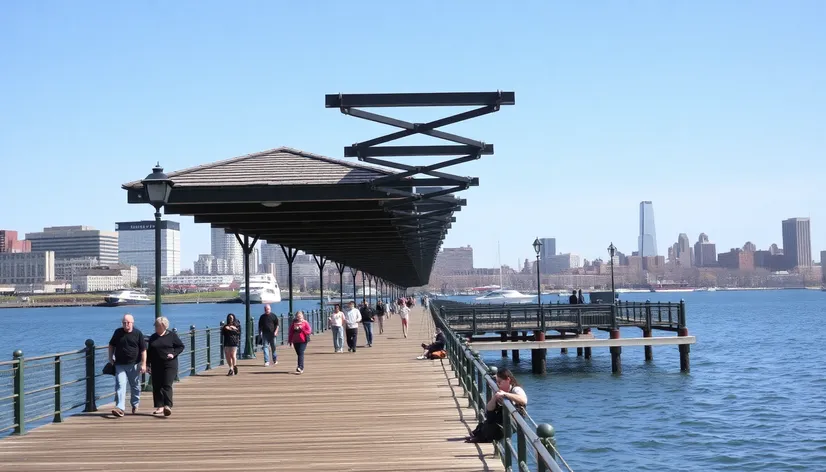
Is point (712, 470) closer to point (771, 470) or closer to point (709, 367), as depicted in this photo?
point (771, 470)

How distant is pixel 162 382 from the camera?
13602 mm

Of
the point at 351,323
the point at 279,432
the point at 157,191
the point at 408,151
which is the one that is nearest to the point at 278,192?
the point at 408,151

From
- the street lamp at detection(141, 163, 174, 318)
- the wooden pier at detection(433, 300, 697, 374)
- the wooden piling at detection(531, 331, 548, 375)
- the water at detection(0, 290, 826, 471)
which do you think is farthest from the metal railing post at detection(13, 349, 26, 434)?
the wooden piling at detection(531, 331, 548, 375)

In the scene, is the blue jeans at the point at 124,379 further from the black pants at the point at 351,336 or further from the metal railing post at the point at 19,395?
the black pants at the point at 351,336

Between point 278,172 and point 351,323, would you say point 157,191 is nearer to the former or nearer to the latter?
point 278,172

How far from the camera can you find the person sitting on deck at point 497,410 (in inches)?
396

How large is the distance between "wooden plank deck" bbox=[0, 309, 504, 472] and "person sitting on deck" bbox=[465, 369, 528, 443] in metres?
0.19

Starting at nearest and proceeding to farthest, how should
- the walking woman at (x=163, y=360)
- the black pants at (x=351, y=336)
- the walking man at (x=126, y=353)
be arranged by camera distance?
the walking man at (x=126, y=353) < the walking woman at (x=163, y=360) < the black pants at (x=351, y=336)

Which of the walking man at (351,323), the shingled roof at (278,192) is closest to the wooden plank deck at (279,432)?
the shingled roof at (278,192)

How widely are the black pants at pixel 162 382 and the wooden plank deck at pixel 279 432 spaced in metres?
0.29

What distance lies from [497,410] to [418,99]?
7.63 m

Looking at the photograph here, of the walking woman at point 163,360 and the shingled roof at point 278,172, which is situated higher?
the shingled roof at point 278,172

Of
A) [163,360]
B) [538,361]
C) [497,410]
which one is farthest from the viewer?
[538,361]

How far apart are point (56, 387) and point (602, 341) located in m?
27.5
